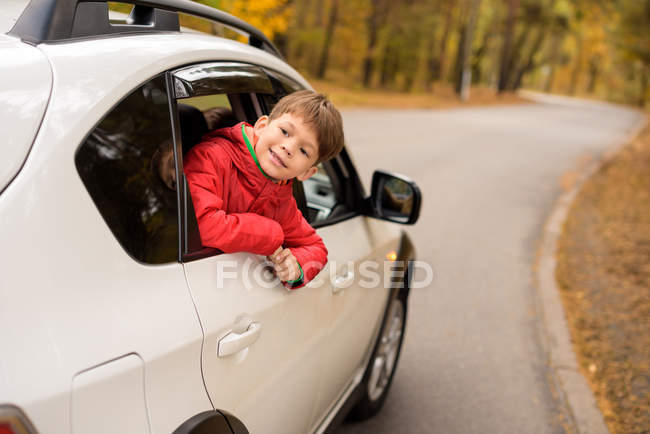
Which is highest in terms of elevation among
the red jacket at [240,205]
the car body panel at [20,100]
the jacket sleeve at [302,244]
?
the car body panel at [20,100]

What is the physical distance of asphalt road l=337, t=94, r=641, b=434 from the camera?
3514 mm

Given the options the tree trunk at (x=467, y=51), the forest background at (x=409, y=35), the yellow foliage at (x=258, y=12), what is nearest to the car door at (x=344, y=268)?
the yellow foliage at (x=258, y=12)

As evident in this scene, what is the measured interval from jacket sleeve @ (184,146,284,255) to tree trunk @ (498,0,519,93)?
1584 inches

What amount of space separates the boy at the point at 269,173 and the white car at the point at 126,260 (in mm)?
75

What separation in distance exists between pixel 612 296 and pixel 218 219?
5244 millimetres

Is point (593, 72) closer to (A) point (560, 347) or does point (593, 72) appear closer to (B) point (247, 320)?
(A) point (560, 347)

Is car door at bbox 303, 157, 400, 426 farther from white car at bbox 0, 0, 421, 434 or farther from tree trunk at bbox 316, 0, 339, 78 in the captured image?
tree trunk at bbox 316, 0, 339, 78

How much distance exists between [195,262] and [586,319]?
4619mm

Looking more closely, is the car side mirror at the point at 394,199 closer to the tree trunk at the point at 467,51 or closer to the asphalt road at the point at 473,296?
the asphalt road at the point at 473,296

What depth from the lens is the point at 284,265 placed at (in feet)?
5.67

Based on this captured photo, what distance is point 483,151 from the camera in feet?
47.6

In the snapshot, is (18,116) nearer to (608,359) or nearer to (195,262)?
(195,262)

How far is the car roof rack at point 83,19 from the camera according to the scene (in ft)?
4.35

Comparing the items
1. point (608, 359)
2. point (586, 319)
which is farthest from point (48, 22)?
point (586, 319)
